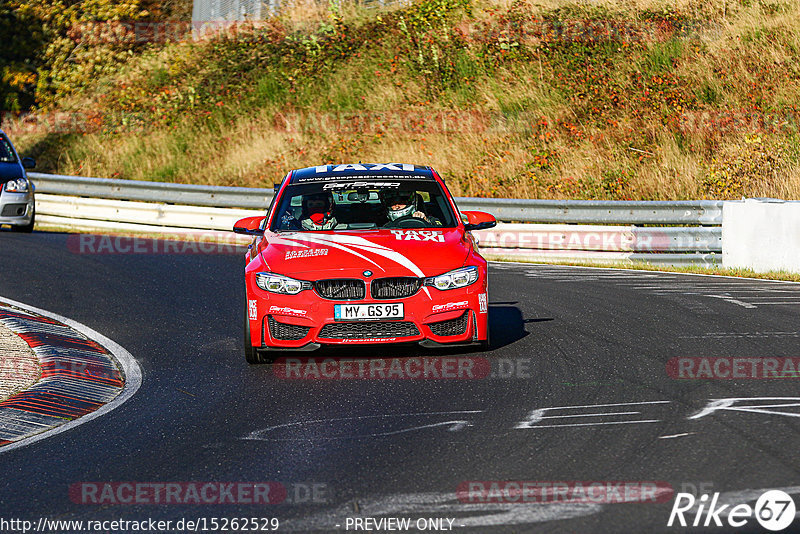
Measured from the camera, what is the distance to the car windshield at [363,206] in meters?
9.86

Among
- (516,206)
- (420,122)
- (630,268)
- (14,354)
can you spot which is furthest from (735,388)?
(420,122)

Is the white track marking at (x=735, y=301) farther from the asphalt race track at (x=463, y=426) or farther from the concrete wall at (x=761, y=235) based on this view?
the concrete wall at (x=761, y=235)

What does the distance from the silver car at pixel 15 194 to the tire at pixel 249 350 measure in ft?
38.3

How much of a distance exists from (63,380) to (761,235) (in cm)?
944

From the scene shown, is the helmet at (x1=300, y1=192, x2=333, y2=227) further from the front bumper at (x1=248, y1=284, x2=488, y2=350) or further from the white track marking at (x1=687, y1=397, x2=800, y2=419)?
the white track marking at (x1=687, y1=397, x2=800, y2=419)

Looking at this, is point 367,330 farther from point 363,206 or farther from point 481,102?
point 481,102

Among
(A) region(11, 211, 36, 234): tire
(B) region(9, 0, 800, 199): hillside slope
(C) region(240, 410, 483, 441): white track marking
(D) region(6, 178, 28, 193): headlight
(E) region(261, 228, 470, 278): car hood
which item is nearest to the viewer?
(C) region(240, 410, 483, 441): white track marking

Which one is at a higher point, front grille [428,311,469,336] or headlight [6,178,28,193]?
headlight [6,178,28,193]

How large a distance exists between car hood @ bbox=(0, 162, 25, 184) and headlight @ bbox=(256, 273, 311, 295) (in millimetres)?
12035

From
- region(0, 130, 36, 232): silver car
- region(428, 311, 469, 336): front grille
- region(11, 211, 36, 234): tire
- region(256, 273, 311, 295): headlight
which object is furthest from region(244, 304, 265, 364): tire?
region(11, 211, 36, 234): tire

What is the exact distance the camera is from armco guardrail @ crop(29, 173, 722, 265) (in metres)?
15.8

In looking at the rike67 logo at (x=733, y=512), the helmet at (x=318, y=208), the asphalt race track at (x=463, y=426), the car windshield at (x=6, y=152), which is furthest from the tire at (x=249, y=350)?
the car windshield at (x=6, y=152)

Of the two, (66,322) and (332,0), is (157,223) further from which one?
(332,0)

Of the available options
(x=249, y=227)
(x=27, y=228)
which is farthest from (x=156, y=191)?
(x=249, y=227)
